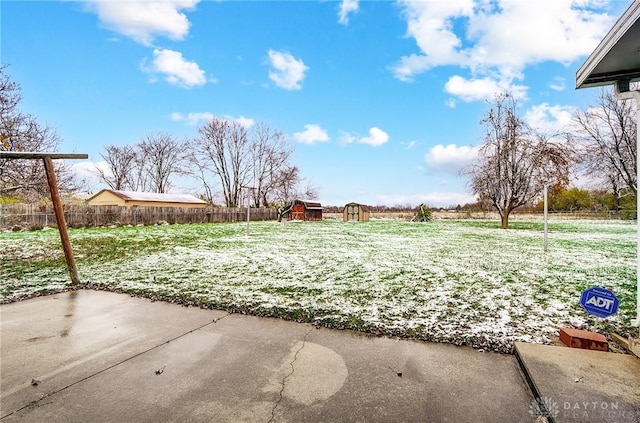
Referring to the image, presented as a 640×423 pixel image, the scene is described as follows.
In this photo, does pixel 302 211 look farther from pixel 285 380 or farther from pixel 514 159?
pixel 285 380

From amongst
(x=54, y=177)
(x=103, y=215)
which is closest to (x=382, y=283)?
(x=54, y=177)

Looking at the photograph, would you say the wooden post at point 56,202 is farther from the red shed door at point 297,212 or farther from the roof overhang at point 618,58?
the red shed door at point 297,212

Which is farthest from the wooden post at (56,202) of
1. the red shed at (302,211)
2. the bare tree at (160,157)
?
the bare tree at (160,157)

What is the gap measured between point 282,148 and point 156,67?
77.6ft

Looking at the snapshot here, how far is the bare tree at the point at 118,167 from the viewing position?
3566 cm

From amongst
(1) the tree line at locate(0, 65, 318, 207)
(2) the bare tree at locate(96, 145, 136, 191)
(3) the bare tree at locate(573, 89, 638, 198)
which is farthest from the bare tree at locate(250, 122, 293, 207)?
(3) the bare tree at locate(573, 89, 638, 198)

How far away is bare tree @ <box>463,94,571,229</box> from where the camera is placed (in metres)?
17.2

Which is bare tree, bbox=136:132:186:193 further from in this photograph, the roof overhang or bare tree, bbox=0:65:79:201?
the roof overhang

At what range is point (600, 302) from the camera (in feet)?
8.77

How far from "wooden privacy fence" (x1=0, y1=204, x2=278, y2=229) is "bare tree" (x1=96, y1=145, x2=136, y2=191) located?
18.6m

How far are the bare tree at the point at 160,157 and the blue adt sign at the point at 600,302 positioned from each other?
1583 inches

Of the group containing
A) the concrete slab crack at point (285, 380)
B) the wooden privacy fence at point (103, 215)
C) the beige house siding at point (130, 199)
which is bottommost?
the concrete slab crack at point (285, 380)

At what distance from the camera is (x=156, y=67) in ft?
42.4
